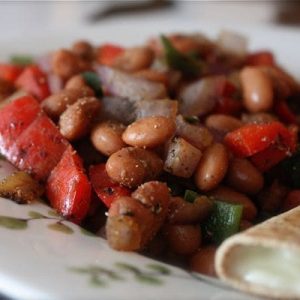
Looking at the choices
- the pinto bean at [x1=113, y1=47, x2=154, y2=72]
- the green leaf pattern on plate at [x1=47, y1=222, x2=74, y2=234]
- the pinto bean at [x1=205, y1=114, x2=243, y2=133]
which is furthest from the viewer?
the pinto bean at [x1=113, y1=47, x2=154, y2=72]

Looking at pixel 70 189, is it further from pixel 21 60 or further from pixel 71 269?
pixel 21 60

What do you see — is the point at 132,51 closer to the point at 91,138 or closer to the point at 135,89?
the point at 135,89

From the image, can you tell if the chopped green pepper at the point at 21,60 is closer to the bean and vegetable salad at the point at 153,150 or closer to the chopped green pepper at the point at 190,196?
the bean and vegetable salad at the point at 153,150

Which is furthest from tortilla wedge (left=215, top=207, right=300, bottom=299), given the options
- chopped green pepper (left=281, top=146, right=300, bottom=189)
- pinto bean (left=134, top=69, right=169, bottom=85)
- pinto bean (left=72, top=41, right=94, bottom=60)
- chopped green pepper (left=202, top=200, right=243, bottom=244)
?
pinto bean (left=72, top=41, right=94, bottom=60)

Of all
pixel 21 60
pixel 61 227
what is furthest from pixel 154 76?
pixel 21 60

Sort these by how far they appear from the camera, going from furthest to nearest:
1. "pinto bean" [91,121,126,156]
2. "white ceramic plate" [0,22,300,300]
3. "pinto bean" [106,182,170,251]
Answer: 1. "pinto bean" [91,121,126,156]
2. "pinto bean" [106,182,170,251]
3. "white ceramic plate" [0,22,300,300]

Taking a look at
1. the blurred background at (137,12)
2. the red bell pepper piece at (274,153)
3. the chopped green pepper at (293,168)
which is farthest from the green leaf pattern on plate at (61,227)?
the blurred background at (137,12)

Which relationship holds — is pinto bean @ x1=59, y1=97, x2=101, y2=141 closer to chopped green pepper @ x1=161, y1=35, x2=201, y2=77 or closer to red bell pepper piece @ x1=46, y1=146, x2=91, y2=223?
red bell pepper piece @ x1=46, y1=146, x2=91, y2=223
